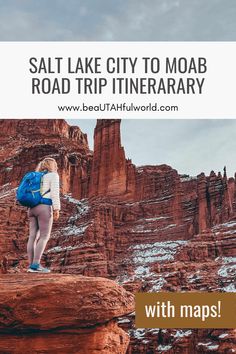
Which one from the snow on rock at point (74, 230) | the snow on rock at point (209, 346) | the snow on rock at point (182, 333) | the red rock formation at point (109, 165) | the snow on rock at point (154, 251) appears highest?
the red rock formation at point (109, 165)

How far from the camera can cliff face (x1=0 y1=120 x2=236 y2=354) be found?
6849cm

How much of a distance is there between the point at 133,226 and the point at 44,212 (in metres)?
92.1

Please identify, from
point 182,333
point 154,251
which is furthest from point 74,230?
point 182,333

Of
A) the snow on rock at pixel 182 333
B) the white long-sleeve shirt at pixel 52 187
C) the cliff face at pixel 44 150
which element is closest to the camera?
the white long-sleeve shirt at pixel 52 187

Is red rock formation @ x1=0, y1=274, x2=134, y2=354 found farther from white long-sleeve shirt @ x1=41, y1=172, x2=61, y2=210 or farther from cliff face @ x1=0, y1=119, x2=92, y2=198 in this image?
cliff face @ x1=0, y1=119, x2=92, y2=198

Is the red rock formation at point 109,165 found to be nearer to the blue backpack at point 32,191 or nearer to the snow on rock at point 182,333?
the snow on rock at point 182,333

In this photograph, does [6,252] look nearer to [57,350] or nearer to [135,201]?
[135,201]

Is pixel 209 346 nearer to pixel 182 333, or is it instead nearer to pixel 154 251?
pixel 182 333

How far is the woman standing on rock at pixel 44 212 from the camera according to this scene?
1117 cm

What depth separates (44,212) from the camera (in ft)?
36.7

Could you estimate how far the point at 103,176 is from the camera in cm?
11844

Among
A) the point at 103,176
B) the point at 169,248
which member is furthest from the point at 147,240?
the point at 103,176

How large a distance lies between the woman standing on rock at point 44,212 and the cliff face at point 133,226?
43.0 meters

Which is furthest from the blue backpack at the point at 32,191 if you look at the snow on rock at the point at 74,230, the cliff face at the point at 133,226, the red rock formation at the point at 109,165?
the red rock formation at the point at 109,165
